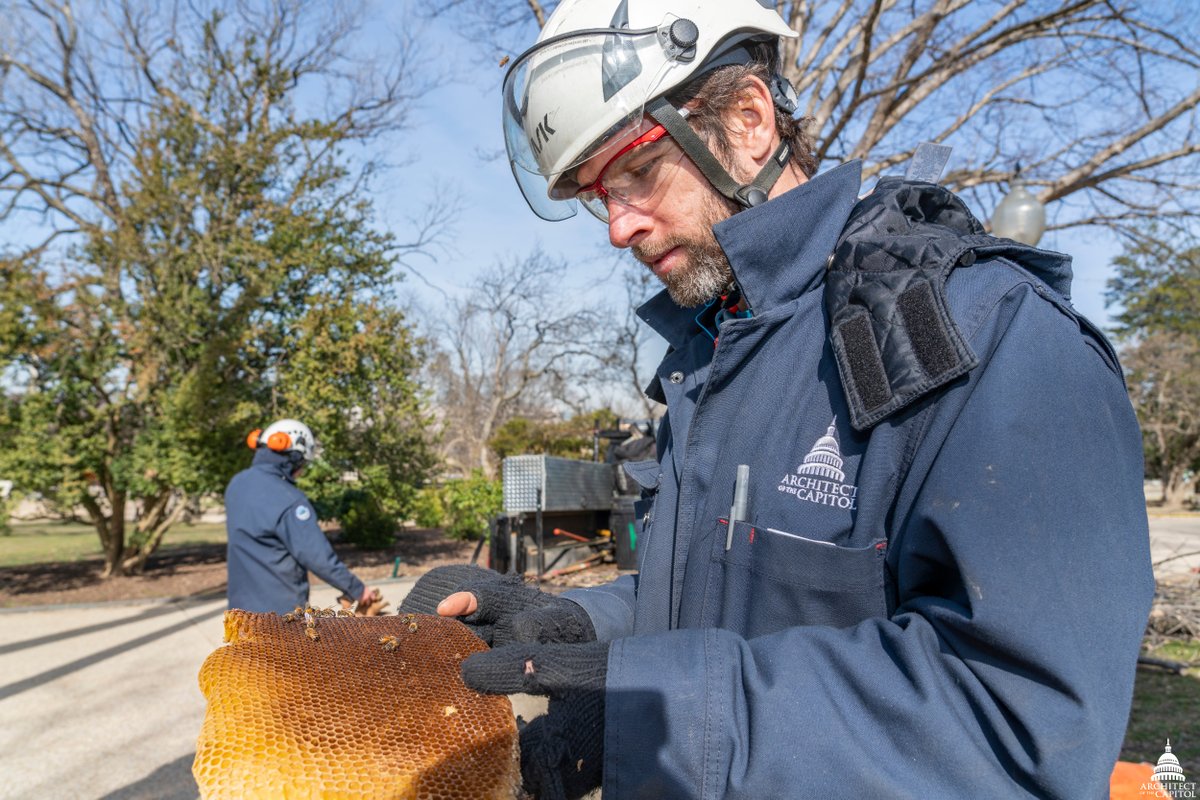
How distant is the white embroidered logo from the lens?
1234 millimetres

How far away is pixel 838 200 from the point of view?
4.91ft

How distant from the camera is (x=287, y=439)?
6.14 meters

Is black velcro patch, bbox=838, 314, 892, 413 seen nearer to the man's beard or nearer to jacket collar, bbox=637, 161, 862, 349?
jacket collar, bbox=637, 161, 862, 349

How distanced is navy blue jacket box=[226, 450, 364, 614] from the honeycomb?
4509 millimetres

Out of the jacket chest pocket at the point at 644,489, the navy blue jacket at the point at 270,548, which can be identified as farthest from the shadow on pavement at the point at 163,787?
the jacket chest pocket at the point at 644,489

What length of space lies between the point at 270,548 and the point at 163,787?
171 centimetres

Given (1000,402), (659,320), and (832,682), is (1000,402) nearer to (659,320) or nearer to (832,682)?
(832,682)

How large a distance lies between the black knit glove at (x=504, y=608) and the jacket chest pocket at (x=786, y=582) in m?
0.32

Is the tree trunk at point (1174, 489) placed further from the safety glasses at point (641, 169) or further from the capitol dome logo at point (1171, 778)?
the safety glasses at point (641, 169)

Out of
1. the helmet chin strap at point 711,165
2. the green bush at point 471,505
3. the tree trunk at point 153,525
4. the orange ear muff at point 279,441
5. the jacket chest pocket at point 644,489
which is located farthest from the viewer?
the green bush at point 471,505

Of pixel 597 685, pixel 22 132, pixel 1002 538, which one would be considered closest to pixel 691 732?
pixel 597 685

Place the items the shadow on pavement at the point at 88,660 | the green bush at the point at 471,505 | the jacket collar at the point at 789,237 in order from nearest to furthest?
the jacket collar at the point at 789,237, the shadow on pavement at the point at 88,660, the green bush at the point at 471,505

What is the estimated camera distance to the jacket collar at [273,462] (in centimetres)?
616

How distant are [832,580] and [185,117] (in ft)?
47.3
